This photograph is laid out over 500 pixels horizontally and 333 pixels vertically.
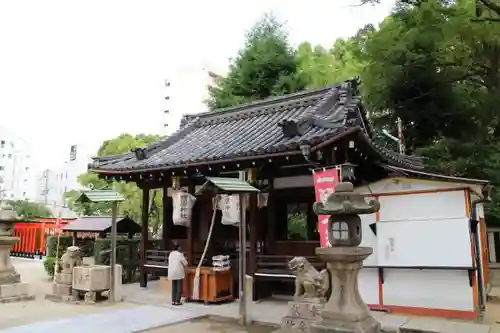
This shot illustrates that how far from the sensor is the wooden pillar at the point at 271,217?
1133 centimetres

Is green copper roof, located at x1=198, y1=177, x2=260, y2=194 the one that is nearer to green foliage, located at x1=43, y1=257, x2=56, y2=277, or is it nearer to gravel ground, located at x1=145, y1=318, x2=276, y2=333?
gravel ground, located at x1=145, y1=318, x2=276, y2=333

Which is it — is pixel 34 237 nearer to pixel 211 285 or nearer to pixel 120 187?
pixel 120 187

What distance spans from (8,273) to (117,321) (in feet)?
17.2

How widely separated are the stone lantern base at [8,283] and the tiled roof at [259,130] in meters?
3.40

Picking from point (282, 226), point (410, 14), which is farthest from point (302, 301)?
point (410, 14)

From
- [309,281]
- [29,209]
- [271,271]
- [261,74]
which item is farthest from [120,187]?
[29,209]

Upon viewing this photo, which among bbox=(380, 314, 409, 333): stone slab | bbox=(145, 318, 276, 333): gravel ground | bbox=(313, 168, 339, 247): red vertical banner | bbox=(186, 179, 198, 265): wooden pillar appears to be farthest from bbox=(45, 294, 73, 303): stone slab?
bbox=(380, 314, 409, 333): stone slab

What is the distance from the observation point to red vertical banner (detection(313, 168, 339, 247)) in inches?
365

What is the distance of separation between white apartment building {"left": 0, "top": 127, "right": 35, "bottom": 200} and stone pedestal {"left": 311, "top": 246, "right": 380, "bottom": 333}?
70934 mm

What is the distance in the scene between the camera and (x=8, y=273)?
11930 millimetres

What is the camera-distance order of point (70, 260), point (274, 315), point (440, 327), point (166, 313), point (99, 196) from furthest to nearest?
point (70, 260) < point (99, 196) < point (166, 313) < point (274, 315) < point (440, 327)

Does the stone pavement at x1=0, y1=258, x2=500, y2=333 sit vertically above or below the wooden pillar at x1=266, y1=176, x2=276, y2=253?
below

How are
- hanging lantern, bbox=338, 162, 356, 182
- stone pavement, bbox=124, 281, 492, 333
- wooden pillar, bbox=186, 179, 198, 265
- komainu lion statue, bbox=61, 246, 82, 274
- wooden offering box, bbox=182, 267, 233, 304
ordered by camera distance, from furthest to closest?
wooden pillar, bbox=186, 179, 198, 265
komainu lion statue, bbox=61, 246, 82, 274
wooden offering box, bbox=182, 267, 233, 304
hanging lantern, bbox=338, 162, 356, 182
stone pavement, bbox=124, 281, 492, 333

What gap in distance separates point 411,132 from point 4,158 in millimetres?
68737
